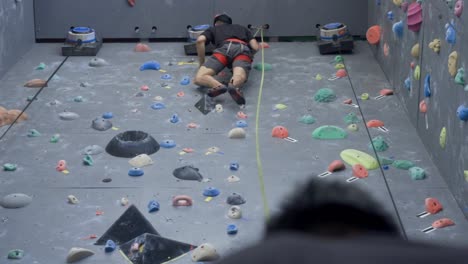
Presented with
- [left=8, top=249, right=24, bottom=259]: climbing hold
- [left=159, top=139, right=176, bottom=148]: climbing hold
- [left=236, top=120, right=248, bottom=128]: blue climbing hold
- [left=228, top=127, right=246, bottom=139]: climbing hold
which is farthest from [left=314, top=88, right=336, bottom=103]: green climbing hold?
[left=8, top=249, right=24, bottom=259]: climbing hold

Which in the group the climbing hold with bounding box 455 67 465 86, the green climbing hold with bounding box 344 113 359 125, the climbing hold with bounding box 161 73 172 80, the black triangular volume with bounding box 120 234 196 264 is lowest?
the black triangular volume with bounding box 120 234 196 264

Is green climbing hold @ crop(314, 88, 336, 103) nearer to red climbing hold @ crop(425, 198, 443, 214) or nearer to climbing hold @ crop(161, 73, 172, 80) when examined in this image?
climbing hold @ crop(161, 73, 172, 80)

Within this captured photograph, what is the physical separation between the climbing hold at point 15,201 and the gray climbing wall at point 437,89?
2.75 meters

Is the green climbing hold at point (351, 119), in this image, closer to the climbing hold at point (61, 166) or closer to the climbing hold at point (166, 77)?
the climbing hold at point (166, 77)

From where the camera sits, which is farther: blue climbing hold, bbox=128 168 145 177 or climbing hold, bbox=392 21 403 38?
climbing hold, bbox=392 21 403 38

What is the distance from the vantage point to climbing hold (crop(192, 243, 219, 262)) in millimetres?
4609

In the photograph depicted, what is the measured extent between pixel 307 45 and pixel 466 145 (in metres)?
4.32

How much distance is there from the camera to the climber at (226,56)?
24.5 ft

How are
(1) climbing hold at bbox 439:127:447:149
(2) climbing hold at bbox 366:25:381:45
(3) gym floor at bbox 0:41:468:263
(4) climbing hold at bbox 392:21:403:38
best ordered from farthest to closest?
1. (2) climbing hold at bbox 366:25:381:45
2. (4) climbing hold at bbox 392:21:403:38
3. (1) climbing hold at bbox 439:127:447:149
4. (3) gym floor at bbox 0:41:468:263

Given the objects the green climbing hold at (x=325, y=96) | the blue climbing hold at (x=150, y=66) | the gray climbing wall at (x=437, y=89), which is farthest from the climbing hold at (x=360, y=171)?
the blue climbing hold at (x=150, y=66)

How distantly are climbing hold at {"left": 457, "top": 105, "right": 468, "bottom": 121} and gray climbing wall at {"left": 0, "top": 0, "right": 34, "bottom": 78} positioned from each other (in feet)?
15.5

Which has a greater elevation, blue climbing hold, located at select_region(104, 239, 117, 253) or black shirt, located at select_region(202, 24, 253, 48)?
black shirt, located at select_region(202, 24, 253, 48)

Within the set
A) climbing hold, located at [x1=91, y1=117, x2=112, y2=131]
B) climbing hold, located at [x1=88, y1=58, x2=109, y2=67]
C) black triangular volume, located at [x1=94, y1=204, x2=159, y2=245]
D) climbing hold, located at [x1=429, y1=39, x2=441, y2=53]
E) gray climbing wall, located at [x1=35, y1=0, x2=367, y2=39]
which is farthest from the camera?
gray climbing wall, located at [x1=35, y1=0, x2=367, y2=39]

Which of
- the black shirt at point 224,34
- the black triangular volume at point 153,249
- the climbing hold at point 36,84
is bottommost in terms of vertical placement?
the black triangular volume at point 153,249
